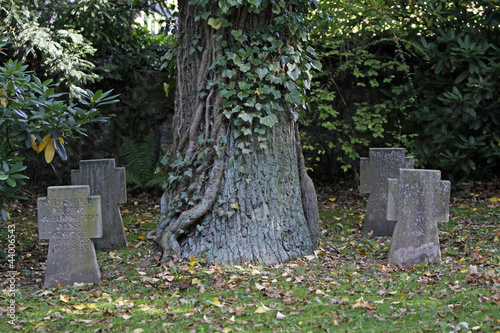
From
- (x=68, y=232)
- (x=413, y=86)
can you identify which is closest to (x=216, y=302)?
(x=68, y=232)

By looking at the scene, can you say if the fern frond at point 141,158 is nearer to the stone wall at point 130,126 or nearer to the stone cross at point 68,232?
the stone wall at point 130,126

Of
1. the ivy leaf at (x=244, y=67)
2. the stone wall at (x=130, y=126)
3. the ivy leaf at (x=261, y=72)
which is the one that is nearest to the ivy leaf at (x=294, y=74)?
the ivy leaf at (x=261, y=72)

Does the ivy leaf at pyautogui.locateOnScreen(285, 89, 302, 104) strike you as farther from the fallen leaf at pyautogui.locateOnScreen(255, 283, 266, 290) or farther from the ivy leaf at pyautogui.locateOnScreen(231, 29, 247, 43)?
the fallen leaf at pyautogui.locateOnScreen(255, 283, 266, 290)

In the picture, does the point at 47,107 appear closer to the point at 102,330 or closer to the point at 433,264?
the point at 102,330

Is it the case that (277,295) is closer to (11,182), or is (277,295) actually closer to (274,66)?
(274,66)

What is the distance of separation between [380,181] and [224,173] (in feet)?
7.99

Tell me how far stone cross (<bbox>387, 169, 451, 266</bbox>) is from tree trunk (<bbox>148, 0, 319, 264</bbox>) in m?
0.96

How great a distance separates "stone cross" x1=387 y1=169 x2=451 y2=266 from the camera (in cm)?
476

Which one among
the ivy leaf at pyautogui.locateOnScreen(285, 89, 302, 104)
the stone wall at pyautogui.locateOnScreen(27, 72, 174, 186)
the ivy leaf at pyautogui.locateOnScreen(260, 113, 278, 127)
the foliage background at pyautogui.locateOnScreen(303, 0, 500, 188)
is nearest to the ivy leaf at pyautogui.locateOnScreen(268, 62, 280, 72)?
the ivy leaf at pyautogui.locateOnScreen(285, 89, 302, 104)

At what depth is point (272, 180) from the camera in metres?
4.82

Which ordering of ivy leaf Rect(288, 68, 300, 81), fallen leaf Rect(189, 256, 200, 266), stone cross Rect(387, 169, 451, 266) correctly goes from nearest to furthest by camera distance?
fallen leaf Rect(189, 256, 200, 266) → stone cross Rect(387, 169, 451, 266) → ivy leaf Rect(288, 68, 300, 81)

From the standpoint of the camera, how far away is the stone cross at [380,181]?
614 centimetres

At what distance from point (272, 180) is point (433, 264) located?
183 centimetres

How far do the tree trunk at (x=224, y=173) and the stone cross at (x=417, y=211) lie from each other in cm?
96
